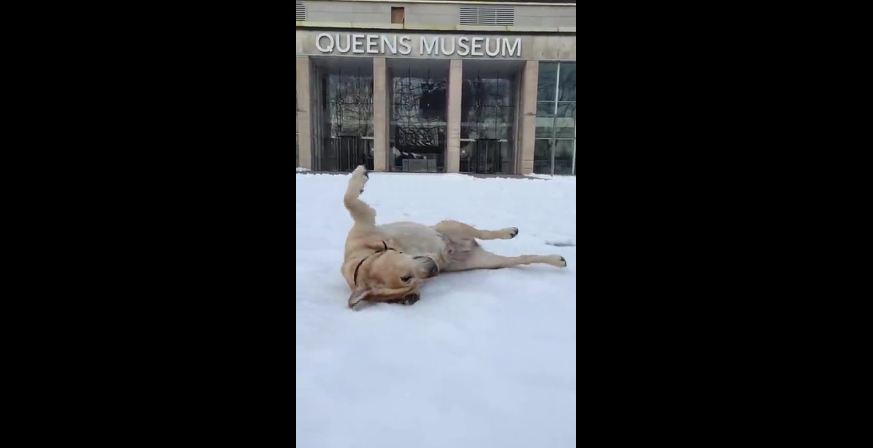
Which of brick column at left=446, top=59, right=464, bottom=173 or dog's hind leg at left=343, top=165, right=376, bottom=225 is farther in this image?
brick column at left=446, top=59, right=464, bottom=173

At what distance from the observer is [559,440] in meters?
1.40

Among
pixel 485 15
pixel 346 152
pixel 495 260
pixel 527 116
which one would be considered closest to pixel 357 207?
pixel 495 260

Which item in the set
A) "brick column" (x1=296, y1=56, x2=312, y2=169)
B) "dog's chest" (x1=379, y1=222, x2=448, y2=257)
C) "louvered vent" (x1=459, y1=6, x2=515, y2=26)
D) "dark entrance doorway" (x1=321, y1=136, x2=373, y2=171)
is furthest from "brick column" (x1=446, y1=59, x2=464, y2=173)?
"dog's chest" (x1=379, y1=222, x2=448, y2=257)

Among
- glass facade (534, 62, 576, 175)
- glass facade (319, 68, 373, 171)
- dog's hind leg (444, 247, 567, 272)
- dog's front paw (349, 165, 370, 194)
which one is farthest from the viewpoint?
glass facade (319, 68, 373, 171)

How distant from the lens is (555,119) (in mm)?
21891

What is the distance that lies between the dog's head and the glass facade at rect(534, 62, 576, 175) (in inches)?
791

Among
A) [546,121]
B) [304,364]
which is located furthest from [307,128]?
[304,364]

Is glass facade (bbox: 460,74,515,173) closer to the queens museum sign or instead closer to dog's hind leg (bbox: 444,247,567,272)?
the queens museum sign

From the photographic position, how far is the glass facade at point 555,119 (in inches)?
836

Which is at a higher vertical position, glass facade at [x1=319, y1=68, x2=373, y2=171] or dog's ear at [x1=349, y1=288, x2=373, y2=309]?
glass facade at [x1=319, y1=68, x2=373, y2=171]

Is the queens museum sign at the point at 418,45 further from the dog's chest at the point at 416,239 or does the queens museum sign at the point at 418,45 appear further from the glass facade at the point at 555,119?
the dog's chest at the point at 416,239

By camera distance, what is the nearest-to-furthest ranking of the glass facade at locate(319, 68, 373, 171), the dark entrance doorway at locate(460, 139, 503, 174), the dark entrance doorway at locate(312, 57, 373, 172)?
the dark entrance doorway at locate(312, 57, 373, 172), the glass facade at locate(319, 68, 373, 171), the dark entrance doorway at locate(460, 139, 503, 174)

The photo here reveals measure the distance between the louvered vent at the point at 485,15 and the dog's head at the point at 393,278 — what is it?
21356mm

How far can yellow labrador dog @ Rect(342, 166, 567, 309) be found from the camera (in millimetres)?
A: 2578
